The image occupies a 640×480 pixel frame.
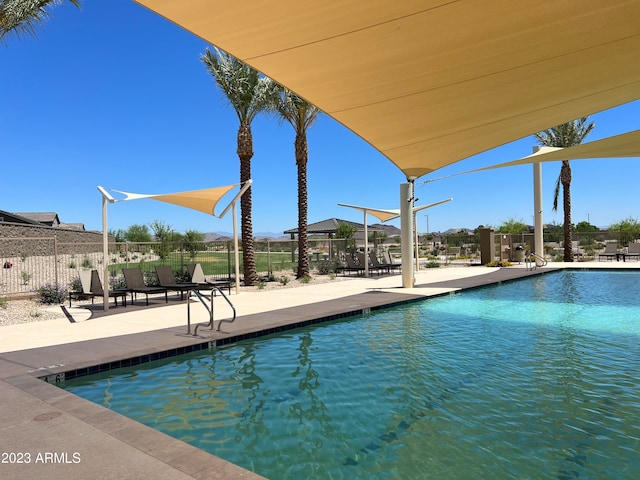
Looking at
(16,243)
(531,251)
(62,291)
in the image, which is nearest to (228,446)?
(62,291)

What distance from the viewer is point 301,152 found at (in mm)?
18094

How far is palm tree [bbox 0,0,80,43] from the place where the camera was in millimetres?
9641

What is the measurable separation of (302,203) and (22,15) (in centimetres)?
1052

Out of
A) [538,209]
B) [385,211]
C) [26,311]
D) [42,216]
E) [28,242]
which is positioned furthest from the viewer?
[42,216]

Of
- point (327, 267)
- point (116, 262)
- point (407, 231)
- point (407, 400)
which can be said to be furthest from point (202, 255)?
point (407, 400)

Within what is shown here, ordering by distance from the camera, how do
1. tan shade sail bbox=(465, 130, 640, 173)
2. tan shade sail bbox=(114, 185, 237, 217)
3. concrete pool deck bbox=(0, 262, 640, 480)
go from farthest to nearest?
tan shade sail bbox=(114, 185, 237, 217) → tan shade sail bbox=(465, 130, 640, 173) → concrete pool deck bbox=(0, 262, 640, 480)

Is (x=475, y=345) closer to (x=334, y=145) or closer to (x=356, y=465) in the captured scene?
(x=356, y=465)

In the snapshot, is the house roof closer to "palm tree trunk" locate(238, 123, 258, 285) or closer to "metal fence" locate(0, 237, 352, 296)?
"metal fence" locate(0, 237, 352, 296)

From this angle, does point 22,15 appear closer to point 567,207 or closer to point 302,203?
point 302,203

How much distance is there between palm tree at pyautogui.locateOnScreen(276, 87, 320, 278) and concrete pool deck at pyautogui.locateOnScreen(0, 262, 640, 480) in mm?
5019

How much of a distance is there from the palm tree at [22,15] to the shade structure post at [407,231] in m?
9.73

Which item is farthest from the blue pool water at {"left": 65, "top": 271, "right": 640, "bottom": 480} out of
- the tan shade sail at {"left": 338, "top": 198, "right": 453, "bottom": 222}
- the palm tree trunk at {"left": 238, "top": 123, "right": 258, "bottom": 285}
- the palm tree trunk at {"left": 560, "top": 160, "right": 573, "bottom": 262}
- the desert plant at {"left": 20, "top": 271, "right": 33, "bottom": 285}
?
the palm tree trunk at {"left": 560, "top": 160, "right": 573, "bottom": 262}

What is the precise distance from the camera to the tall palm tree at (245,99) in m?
15.5

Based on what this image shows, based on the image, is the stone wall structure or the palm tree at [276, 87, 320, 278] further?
the stone wall structure
